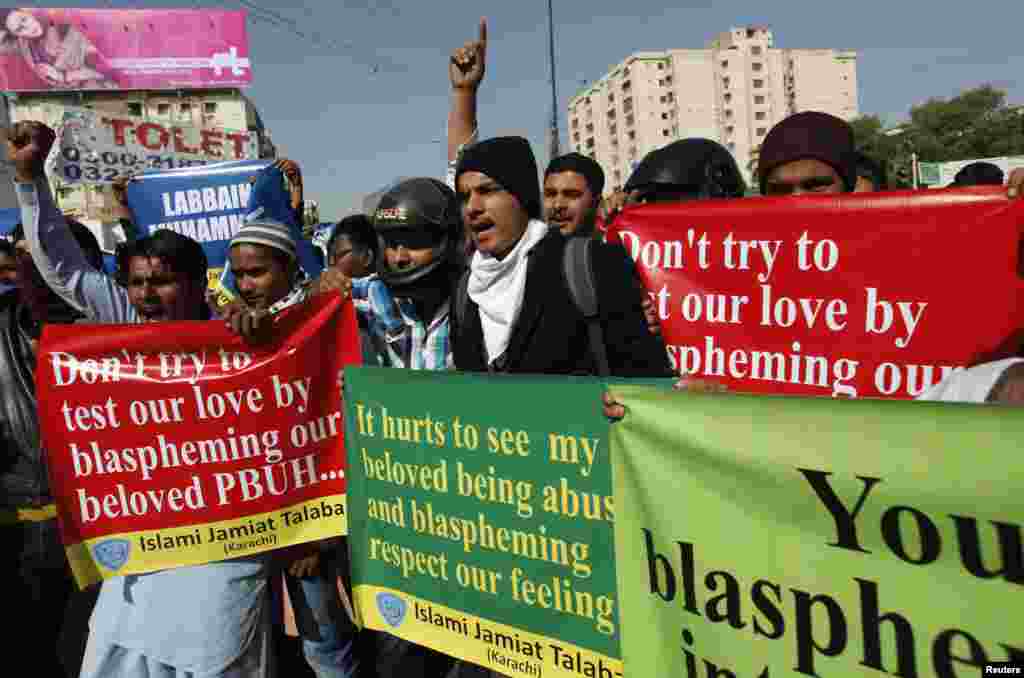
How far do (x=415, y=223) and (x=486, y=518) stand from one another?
3.70 ft

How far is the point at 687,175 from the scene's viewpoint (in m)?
3.19

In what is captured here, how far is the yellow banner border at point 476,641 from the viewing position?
1.86 metres

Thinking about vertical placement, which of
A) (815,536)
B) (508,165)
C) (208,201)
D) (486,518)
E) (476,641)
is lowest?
(476,641)

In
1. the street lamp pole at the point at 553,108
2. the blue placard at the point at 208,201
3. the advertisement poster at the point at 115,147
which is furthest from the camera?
the street lamp pole at the point at 553,108

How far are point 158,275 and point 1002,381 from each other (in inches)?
98.3

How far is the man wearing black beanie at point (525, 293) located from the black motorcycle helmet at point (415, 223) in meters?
0.23

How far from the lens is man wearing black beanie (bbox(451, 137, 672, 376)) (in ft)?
6.87

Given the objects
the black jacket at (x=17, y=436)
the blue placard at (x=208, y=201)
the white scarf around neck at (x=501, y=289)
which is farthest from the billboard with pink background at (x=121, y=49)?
the white scarf around neck at (x=501, y=289)

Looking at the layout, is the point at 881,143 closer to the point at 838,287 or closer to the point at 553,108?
the point at 553,108

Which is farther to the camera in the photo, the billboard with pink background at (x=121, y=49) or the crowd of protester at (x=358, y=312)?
the billboard with pink background at (x=121, y=49)

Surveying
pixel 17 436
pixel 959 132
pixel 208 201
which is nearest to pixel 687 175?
pixel 17 436

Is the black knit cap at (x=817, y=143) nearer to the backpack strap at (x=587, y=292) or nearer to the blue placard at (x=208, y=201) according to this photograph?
the backpack strap at (x=587, y=292)

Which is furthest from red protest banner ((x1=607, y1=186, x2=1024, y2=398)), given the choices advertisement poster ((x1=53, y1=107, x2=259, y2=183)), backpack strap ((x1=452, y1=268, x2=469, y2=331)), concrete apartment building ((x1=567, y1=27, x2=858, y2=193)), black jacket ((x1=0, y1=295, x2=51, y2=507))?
concrete apartment building ((x1=567, y1=27, x2=858, y2=193))

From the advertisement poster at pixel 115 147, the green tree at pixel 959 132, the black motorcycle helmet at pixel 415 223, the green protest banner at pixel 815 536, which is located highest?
the green tree at pixel 959 132
